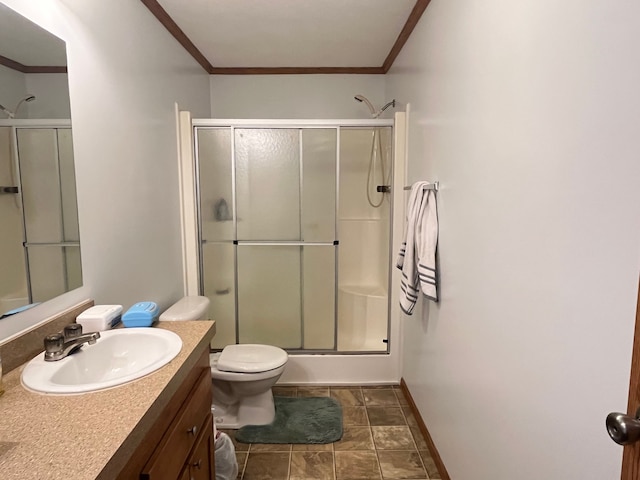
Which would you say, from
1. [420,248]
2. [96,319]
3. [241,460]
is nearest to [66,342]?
[96,319]

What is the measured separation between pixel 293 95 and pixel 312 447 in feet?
9.03

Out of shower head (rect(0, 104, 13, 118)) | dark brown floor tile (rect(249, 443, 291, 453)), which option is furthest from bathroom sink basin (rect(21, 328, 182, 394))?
dark brown floor tile (rect(249, 443, 291, 453))

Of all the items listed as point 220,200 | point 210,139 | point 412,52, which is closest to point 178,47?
point 210,139

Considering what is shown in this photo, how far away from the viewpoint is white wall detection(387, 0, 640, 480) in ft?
2.60

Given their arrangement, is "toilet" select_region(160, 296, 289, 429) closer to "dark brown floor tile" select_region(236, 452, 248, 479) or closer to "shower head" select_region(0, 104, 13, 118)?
"dark brown floor tile" select_region(236, 452, 248, 479)

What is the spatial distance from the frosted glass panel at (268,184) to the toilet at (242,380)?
28.6 inches

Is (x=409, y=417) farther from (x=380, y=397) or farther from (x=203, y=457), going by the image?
(x=203, y=457)

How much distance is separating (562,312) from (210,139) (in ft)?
7.98

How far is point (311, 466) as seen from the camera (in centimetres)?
205

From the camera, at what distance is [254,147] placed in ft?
9.14

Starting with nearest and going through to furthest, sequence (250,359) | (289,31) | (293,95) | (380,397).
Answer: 1. (250,359)
2. (289,31)
3. (380,397)
4. (293,95)

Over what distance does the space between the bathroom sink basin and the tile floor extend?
102 cm

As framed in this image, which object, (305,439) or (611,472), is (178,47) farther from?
(611,472)

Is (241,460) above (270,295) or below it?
below
